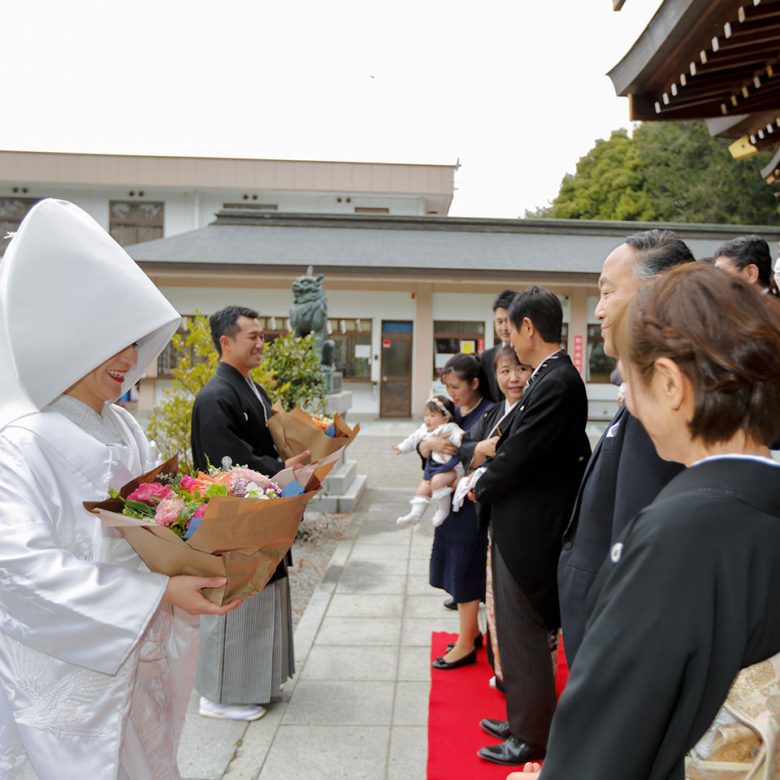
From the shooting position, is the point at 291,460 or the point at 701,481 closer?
the point at 701,481

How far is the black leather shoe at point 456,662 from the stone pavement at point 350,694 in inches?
2.6

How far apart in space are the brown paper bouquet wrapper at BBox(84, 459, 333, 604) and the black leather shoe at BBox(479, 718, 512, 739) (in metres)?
1.51

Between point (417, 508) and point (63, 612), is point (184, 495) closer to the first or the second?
point (63, 612)

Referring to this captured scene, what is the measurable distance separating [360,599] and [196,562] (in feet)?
10.3

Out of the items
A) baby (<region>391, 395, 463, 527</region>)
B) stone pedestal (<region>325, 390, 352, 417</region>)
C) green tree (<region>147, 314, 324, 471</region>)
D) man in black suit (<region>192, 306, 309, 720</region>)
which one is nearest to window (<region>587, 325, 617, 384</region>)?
stone pedestal (<region>325, 390, 352, 417</region>)

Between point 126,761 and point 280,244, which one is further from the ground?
point 280,244

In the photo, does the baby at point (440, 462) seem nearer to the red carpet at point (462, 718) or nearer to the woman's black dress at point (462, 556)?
the woman's black dress at point (462, 556)

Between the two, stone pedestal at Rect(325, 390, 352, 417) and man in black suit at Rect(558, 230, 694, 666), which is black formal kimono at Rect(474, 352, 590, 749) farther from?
stone pedestal at Rect(325, 390, 352, 417)

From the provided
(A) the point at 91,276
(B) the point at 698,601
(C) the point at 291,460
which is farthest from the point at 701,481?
(C) the point at 291,460

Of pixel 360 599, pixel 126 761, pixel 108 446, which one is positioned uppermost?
pixel 108 446

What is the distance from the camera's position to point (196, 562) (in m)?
A: 1.78

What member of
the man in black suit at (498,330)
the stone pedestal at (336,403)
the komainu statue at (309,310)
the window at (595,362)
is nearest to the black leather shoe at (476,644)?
the man in black suit at (498,330)

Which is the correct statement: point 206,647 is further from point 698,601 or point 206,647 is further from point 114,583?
point 698,601

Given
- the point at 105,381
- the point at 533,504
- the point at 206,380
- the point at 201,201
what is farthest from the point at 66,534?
the point at 201,201
